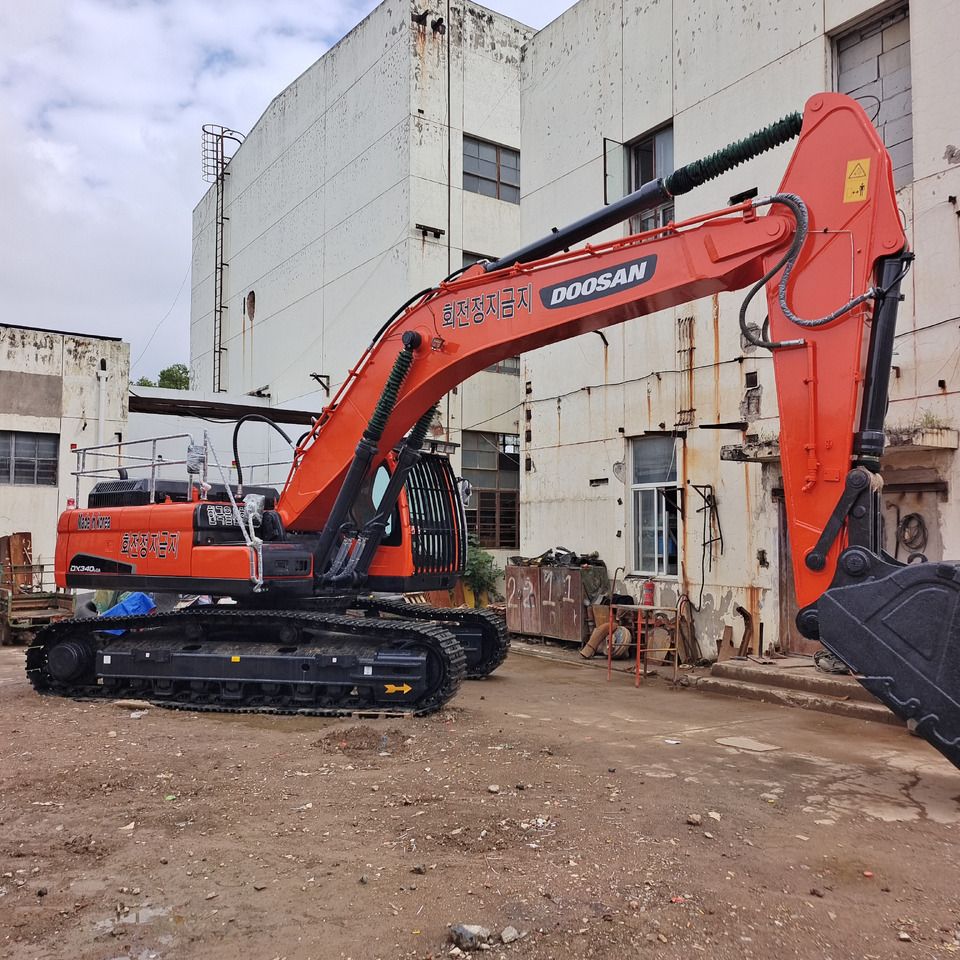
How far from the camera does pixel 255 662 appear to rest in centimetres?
789

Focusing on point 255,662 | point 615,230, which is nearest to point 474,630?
point 255,662

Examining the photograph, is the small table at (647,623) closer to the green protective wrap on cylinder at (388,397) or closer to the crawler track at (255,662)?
the crawler track at (255,662)

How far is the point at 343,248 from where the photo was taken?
2147 centimetres

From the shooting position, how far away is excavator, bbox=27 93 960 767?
15.0 ft

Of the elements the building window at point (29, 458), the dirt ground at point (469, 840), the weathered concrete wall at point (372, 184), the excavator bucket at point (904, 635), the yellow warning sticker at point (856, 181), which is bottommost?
the dirt ground at point (469, 840)

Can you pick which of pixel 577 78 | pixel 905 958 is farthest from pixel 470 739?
pixel 577 78

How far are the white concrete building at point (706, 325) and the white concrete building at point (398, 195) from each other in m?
4.93

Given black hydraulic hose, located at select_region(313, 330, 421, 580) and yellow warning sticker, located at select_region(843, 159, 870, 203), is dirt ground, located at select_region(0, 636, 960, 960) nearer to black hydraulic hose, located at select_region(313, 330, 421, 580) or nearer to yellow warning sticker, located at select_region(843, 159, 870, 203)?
black hydraulic hose, located at select_region(313, 330, 421, 580)

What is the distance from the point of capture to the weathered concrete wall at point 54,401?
680 inches

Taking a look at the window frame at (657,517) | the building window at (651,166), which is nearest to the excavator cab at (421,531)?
the window frame at (657,517)

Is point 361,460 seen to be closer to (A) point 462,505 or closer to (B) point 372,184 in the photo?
(A) point 462,505

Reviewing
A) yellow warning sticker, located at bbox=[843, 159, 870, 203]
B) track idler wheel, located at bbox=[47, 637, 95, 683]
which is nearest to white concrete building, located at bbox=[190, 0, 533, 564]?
track idler wheel, located at bbox=[47, 637, 95, 683]

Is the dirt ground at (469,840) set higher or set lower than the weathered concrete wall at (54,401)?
lower

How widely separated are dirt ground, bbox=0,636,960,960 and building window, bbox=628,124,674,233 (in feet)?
25.4
